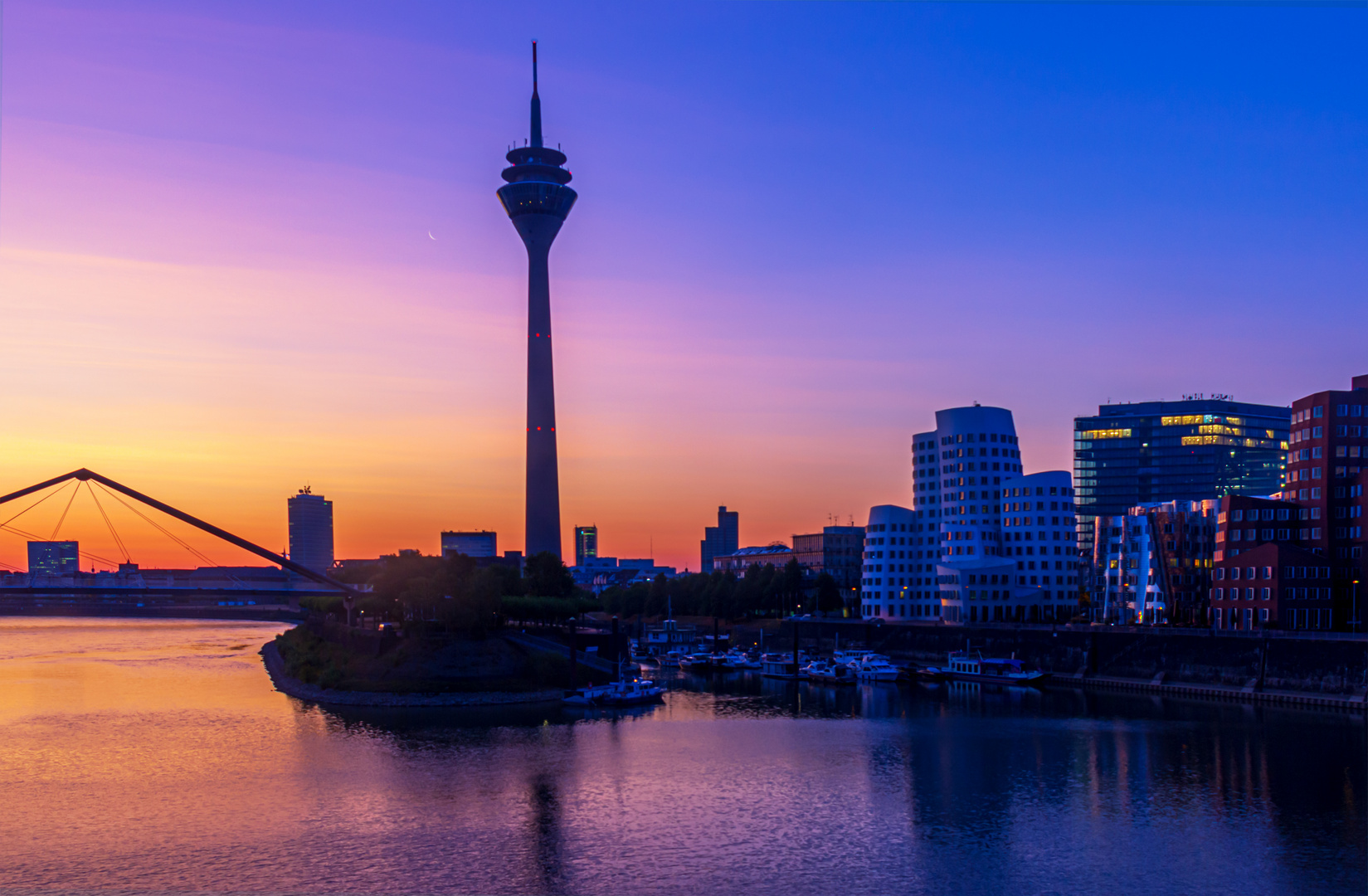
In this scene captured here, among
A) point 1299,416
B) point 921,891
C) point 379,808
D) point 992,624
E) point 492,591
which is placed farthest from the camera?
point 992,624

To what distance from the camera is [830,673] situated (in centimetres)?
10875

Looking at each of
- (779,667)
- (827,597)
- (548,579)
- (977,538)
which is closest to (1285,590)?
(779,667)

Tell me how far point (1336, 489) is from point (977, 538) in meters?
47.6

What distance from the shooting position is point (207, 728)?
246ft

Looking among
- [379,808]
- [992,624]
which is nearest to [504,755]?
[379,808]

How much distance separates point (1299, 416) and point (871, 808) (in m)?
71.6

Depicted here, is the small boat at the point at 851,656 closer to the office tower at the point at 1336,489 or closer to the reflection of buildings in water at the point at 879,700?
the reflection of buildings in water at the point at 879,700

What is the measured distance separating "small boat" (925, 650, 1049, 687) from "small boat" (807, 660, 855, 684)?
7.85 metres

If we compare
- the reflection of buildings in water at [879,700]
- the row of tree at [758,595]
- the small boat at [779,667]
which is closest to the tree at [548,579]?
the small boat at [779,667]

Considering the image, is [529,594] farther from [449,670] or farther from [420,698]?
[420,698]

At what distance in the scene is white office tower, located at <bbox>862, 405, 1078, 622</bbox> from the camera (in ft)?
438

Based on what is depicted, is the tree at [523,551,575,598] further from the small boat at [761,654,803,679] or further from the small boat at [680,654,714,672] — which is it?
the small boat at [761,654,803,679]

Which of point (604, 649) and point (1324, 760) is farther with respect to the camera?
point (604, 649)

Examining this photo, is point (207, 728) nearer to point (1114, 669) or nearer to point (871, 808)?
point (871, 808)
